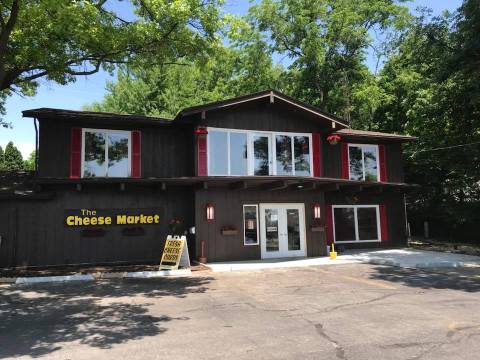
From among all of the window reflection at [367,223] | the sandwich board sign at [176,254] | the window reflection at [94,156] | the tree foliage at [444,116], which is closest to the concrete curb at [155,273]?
the sandwich board sign at [176,254]

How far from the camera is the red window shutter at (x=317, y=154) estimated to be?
58.4ft

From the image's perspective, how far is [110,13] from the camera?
41.0ft

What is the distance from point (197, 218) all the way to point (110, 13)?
742 centimetres

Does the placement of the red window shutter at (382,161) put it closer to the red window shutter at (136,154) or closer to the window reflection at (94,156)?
the red window shutter at (136,154)

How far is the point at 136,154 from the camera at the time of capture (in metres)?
16.7

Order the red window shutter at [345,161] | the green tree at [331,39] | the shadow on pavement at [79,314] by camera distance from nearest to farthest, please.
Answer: the shadow on pavement at [79,314] → the red window shutter at [345,161] → the green tree at [331,39]

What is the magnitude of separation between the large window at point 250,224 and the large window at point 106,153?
4.80m

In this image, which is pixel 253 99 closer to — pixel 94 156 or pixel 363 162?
pixel 94 156

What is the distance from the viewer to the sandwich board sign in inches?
557

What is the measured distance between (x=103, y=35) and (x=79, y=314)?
7476mm

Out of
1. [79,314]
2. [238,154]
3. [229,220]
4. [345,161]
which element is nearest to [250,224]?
[229,220]

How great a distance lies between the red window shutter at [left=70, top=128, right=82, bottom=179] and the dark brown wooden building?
0.04m

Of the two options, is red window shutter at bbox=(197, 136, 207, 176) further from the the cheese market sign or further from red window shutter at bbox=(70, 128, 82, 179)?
red window shutter at bbox=(70, 128, 82, 179)

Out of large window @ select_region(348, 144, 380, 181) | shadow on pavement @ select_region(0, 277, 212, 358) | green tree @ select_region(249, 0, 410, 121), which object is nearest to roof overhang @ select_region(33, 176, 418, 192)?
large window @ select_region(348, 144, 380, 181)
